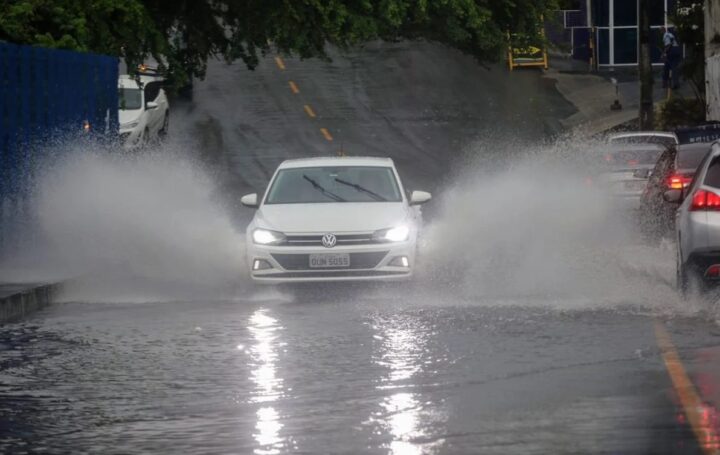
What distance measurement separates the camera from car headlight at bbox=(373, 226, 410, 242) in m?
18.8

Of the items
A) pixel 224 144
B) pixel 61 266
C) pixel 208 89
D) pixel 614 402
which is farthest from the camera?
pixel 208 89

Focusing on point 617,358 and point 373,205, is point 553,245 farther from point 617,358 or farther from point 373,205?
point 617,358

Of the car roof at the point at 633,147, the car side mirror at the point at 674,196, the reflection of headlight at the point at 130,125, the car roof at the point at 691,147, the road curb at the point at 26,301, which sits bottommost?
the reflection of headlight at the point at 130,125

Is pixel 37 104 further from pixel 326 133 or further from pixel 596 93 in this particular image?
pixel 596 93

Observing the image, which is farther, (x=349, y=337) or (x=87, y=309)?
(x=87, y=309)

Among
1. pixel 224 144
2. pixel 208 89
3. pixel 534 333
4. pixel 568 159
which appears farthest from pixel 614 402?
pixel 208 89

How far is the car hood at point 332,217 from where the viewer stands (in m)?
18.8

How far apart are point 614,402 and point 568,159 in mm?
25996

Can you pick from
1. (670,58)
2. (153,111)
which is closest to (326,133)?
(153,111)

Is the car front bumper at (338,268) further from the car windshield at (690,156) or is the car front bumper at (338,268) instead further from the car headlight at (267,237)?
the car windshield at (690,156)

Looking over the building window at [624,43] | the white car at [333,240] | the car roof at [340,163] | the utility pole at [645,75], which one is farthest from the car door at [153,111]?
the building window at [624,43]

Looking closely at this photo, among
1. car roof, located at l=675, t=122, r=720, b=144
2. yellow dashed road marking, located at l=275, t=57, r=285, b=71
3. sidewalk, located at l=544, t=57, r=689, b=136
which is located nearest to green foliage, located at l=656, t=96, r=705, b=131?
sidewalk, located at l=544, t=57, r=689, b=136

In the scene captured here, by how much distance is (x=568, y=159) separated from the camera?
36.5 metres

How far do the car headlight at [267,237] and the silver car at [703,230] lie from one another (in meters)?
4.38
